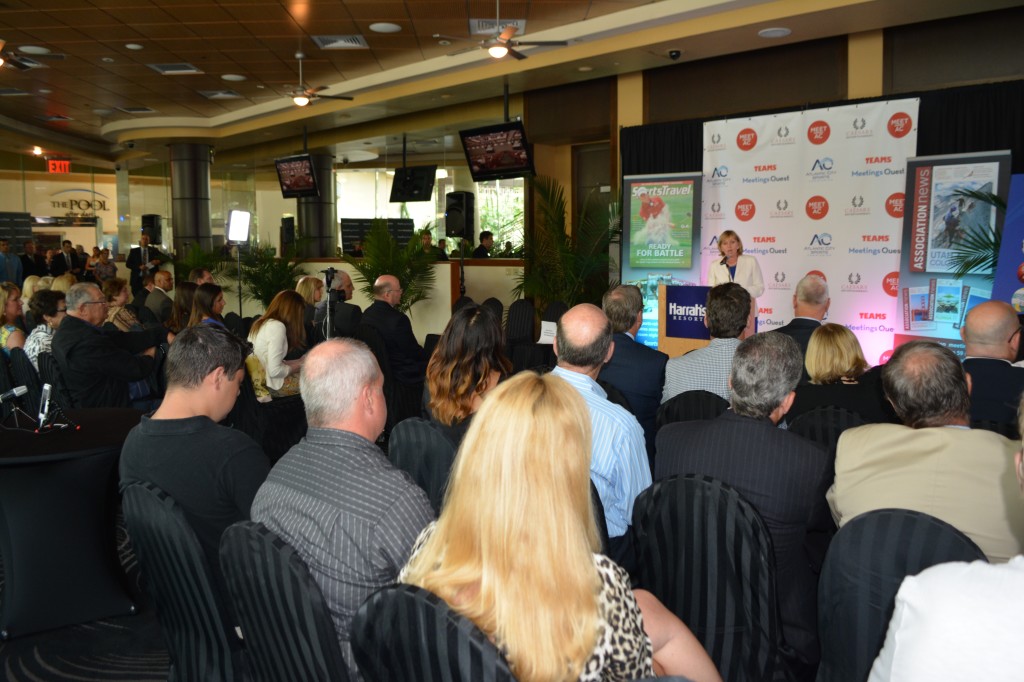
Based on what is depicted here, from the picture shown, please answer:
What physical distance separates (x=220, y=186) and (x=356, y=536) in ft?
61.9

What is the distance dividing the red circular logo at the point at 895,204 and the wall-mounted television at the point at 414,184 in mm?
8278

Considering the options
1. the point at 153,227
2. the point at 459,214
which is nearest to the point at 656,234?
the point at 459,214

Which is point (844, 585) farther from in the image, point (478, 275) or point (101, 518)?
point (478, 275)

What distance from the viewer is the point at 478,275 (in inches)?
463

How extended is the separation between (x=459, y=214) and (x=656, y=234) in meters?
4.38

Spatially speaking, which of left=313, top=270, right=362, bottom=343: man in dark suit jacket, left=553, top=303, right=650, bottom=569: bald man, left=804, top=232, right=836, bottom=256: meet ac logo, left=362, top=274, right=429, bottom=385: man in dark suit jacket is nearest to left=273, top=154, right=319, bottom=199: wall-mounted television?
left=313, top=270, right=362, bottom=343: man in dark suit jacket

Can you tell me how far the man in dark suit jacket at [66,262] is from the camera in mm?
16328

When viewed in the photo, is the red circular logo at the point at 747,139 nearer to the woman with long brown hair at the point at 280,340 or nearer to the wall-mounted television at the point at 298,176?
the woman with long brown hair at the point at 280,340

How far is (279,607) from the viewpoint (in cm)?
174

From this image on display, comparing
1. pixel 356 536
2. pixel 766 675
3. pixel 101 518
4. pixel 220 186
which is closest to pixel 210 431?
pixel 356 536

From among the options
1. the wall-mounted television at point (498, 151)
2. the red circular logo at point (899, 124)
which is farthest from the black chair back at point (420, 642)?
the wall-mounted television at point (498, 151)

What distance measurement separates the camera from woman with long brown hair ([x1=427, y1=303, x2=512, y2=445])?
3.25m

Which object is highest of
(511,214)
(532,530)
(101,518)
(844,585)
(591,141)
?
(591,141)

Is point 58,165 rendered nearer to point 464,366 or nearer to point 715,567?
point 464,366
